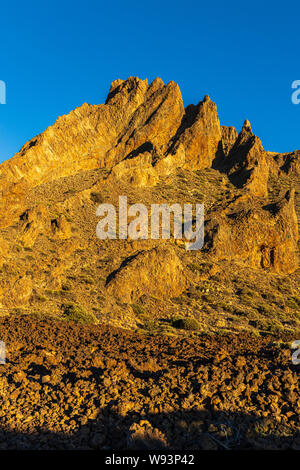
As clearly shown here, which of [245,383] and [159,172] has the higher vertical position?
[159,172]

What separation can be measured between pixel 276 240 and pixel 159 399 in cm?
3623

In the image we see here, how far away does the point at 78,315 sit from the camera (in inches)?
869

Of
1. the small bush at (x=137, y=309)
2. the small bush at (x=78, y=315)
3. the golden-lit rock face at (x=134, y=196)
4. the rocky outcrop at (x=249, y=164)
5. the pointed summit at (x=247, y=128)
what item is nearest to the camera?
the small bush at (x=78, y=315)

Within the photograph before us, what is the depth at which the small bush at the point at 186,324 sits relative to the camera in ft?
76.6

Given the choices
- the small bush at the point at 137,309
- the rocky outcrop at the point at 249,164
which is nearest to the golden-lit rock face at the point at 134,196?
the rocky outcrop at the point at 249,164

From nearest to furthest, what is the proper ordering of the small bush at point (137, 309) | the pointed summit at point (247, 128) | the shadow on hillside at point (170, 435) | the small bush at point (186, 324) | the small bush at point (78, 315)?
1. the shadow on hillside at point (170, 435)
2. the small bush at point (78, 315)
3. the small bush at point (186, 324)
4. the small bush at point (137, 309)
5. the pointed summit at point (247, 128)

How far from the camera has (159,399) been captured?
758 centimetres

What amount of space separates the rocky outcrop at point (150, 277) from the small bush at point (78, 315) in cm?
486

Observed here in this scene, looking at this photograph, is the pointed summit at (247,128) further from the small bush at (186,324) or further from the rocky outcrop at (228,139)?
the small bush at (186,324)

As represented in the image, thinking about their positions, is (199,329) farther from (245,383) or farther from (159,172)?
(159,172)

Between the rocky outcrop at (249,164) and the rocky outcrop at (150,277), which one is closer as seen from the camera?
the rocky outcrop at (150,277)

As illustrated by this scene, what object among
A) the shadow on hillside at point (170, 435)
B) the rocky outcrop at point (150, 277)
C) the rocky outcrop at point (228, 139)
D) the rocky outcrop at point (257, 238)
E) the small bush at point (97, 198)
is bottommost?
the shadow on hillside at point (170, 435)

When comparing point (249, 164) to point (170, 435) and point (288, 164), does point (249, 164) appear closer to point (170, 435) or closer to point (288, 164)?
point (288, 164)

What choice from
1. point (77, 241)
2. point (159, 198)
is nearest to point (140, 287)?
point (77, 241)
